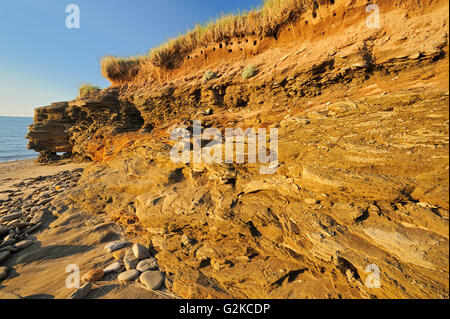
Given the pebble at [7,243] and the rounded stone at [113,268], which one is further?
the pebble at [7,243]

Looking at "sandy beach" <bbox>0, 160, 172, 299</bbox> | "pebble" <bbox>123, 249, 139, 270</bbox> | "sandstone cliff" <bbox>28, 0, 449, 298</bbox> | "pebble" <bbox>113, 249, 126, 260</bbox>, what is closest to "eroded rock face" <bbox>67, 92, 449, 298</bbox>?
"sandstone cliff" <bbox>28, 0, 449, 298</bbox>

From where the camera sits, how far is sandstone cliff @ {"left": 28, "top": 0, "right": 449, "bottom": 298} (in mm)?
1935

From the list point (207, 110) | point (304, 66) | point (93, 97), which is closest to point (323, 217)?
point (304, 66)

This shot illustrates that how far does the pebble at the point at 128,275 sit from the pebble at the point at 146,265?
11cm

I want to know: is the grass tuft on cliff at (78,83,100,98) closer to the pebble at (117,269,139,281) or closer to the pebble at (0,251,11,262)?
the pebble at (0,251,11,262)

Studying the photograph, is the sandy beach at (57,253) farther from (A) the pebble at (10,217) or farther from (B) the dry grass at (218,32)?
(B) the dry grass at (218,32)

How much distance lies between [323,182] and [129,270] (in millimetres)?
3389

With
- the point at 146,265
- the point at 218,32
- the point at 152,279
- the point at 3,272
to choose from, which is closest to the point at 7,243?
the point at 3,272

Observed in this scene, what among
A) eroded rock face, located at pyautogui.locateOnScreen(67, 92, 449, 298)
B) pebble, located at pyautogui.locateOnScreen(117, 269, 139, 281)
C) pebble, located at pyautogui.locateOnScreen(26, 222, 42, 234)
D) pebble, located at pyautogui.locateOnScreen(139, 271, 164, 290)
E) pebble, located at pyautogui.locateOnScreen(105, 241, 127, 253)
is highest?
eroded rock face, located at pyautogui.locateOnScreen(67, 92, 449, 298)

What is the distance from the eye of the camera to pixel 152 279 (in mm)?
2725

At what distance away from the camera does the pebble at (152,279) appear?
8.69 ft

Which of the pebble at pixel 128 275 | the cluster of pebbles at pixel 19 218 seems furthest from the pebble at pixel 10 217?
the pebble at pixel 128 275

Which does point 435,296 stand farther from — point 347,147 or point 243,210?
point 243,210

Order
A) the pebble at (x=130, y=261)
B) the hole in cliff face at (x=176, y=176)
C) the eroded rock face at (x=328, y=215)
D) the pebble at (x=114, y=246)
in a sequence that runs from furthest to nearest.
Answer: the hole in cliff face at (x=176, y=176)
the pebble at (x=114, y=246)
the pebble at (x=130, y=261)
the eroded rock face at (x=328, y=215)
